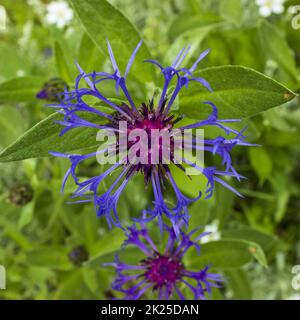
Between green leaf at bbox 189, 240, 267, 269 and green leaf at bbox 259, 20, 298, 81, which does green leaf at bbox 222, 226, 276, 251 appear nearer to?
green leaf at bbox 189, 240, 267, 269

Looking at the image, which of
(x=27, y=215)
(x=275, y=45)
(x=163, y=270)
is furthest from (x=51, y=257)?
(x=275, y=45)

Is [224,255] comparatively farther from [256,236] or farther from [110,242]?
[110,242]

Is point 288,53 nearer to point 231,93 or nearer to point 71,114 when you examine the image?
point 231,93

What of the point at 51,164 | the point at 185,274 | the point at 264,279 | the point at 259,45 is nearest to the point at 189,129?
the point at 185,274

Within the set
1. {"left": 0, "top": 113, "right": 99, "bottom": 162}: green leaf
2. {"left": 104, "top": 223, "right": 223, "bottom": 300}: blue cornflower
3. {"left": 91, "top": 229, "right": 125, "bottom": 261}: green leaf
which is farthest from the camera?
{"left": 91, "top": 229, "right": 125, "bottom": 261}: green leaf

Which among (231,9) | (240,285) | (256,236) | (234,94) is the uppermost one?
(231,9)

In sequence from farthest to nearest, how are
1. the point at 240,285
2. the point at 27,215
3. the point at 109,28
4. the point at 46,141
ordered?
the point at 240,285
the point at 27,215
the point at 109,28
the point at 46,141

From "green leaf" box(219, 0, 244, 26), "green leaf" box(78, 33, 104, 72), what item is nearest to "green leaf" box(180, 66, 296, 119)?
"green leaf" box(78, 33, 104, 72)
